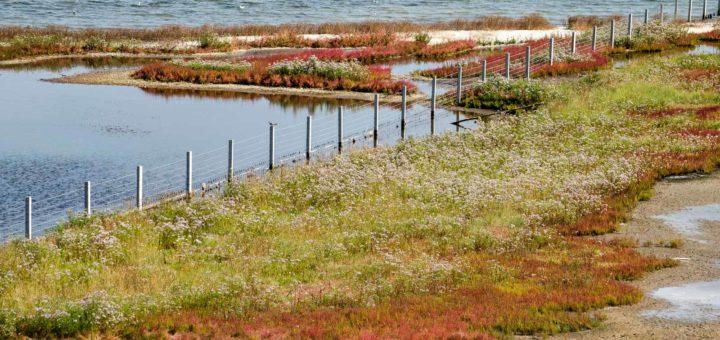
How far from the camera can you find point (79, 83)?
202 ft

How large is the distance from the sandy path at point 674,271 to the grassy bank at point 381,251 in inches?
17.2

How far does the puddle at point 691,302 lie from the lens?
1934 centimetres

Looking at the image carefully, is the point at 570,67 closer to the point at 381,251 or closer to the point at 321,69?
the point at 321,69

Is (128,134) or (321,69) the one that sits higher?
(321,69)

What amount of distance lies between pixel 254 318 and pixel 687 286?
27.6 ft

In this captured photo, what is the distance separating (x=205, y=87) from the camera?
198ft

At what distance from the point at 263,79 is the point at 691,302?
43.2 metres

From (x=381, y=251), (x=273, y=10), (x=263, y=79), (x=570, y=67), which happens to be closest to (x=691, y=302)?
(x=381, y=251)

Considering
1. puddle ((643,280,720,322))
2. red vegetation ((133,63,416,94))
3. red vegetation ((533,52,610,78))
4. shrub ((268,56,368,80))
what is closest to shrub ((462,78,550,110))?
red vegetation ((133,63,416,94))

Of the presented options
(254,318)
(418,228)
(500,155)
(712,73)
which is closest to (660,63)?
(712,73)

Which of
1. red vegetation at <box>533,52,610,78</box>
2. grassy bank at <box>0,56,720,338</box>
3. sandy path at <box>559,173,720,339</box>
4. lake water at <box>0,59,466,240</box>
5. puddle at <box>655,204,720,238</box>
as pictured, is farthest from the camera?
red vegetation at <box>533,52,610,78</box>

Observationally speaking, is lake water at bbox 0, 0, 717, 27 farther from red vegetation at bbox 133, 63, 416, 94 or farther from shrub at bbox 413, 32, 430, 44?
red vegetation at bbox 133, 63, 416, 94

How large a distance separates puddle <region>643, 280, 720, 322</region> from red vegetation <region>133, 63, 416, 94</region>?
36.1m

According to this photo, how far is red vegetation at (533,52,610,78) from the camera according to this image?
2317 inches
